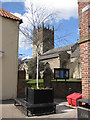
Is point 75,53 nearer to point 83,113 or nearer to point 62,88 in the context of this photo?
point 62,88

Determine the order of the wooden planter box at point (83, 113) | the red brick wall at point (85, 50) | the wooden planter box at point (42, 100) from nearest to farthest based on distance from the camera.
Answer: the wooden planter box at point (83, 113) < the red brick wall at point (85, 50) < the wooden planter box at point (42, 100)

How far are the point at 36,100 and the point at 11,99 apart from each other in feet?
12.6

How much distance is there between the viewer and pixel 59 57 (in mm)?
39625

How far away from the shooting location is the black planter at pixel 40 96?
5594 mm

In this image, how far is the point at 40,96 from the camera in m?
5.68

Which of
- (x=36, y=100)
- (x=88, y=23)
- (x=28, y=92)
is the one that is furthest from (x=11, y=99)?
(x=88, y=23)

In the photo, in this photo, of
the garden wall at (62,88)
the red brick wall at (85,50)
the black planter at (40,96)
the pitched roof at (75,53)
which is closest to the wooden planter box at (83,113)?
the red brick wall at (85,50)

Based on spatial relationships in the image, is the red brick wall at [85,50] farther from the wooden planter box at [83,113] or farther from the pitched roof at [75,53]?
the pitched roof at [75,53]

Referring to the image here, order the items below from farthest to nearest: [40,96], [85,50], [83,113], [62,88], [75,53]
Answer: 1. [75,53]
2. [62,88]
3. [40,96]
4. [85,50]
5. [83,113]

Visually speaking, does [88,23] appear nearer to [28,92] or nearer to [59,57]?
[28,92]

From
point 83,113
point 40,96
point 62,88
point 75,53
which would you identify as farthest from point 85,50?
point 75,53

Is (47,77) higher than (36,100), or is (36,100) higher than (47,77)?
(47,77)

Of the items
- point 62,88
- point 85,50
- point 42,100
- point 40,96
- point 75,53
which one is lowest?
point 62,88

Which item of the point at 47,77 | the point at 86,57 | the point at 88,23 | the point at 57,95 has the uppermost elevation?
the point at 88,23
